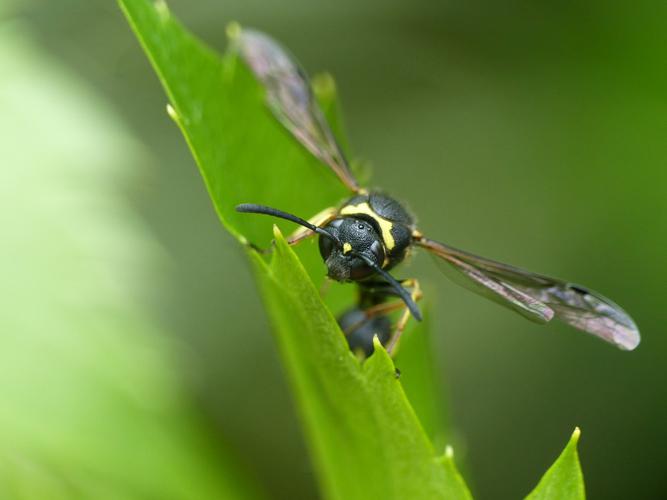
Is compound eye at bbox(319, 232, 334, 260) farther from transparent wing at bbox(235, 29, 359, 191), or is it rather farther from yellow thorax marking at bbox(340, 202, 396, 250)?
transparent wing at bbox(235, 29, 359, 191)

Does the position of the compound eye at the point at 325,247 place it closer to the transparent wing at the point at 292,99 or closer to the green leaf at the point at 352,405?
the green leaf at the point at 352,405

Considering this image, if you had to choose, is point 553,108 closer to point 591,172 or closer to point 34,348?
point 591,172

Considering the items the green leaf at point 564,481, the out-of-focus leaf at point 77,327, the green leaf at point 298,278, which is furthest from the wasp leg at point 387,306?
the out-of-focus leaf at point 77,327

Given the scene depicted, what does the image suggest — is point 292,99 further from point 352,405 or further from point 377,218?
point 352,405

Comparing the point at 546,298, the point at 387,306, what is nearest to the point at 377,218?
the point at 387,306

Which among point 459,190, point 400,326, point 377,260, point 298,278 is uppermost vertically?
point 298,278

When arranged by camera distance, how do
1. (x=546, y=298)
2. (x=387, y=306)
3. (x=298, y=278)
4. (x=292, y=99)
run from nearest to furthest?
1. (x=298, y=278)
2. (x=546, y=298)
3. (x=387, y=306)
4. (x=292, y=99)
